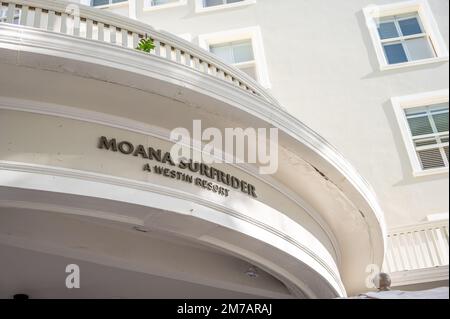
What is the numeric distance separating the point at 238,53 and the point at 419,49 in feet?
15.2

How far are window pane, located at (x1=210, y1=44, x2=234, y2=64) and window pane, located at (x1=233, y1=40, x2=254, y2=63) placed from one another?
0.13 meters

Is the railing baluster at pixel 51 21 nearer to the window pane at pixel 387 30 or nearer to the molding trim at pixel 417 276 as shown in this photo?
the molding trim at pixel 417 276

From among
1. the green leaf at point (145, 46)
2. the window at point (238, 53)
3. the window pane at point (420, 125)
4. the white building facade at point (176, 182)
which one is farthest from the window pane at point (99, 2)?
the green leaf at point (145, 46)

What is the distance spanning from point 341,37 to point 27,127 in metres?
10.1

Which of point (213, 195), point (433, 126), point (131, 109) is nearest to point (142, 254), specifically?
point (213, 195)

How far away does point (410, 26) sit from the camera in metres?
15.3

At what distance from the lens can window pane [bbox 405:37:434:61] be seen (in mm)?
14734

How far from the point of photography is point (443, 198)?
12578mm

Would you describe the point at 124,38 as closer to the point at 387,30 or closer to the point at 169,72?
the point at 169,72

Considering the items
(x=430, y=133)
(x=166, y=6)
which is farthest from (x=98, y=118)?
(x=430, y=133)

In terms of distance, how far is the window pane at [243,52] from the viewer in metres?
14.8

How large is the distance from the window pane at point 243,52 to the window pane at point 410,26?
13.2 feet

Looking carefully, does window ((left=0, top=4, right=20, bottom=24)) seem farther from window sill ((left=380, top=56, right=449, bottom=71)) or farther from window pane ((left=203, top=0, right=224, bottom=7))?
window sill ((left=380, top=56, right=449, bottom=71))
